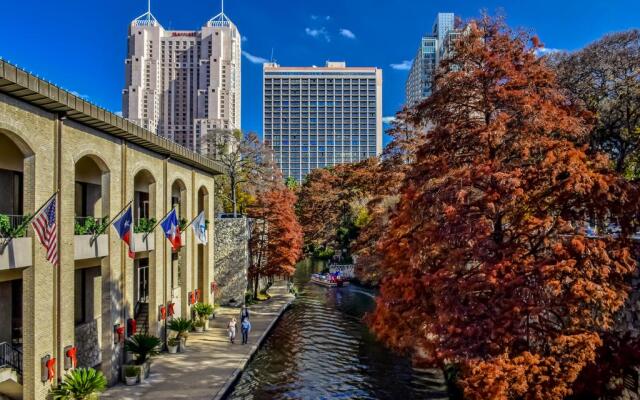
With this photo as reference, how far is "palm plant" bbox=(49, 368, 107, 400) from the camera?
14.7 metres

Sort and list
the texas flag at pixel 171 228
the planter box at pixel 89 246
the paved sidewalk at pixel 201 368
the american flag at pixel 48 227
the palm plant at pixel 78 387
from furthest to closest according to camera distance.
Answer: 1. the texas flag at pixel 171 228
2. the paved sidewalk at pixel 201 368
3. the planter box at pixel 89 246
4. the palm plant at pixel 78 387
5. the american flag at pixel 48 227

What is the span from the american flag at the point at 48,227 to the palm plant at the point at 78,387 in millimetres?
3994

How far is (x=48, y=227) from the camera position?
13.4 metres

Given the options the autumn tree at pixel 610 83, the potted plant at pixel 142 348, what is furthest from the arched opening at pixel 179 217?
the autumn tree at pixel 610 83

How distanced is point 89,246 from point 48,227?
168 inches

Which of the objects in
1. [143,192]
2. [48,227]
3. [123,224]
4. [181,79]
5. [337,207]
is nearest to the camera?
[48,227]

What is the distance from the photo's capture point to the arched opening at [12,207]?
46.0ft

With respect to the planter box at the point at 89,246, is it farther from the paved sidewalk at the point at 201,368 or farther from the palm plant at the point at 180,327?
the palm plant at the point at 180,327

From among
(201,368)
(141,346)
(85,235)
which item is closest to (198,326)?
(201,368)

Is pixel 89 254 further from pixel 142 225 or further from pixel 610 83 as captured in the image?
pixel 610 83

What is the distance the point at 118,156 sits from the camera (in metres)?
19.4

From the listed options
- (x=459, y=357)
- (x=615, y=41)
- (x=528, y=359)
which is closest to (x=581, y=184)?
(x=528, y=359)

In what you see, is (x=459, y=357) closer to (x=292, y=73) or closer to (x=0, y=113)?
(x=0, y=113)

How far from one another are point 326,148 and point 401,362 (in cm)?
16558
